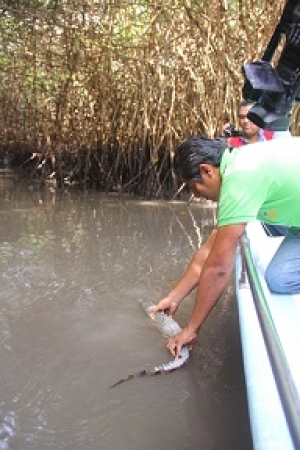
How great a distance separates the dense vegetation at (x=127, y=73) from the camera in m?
7.46

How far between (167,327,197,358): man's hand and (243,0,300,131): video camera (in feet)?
3.15

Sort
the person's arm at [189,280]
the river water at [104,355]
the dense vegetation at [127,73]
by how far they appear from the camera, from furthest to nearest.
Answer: the dense vegetation at [127,73] → the person's arm at [189,280] → the river water at [104,355]

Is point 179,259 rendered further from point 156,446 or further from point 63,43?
point 63,43

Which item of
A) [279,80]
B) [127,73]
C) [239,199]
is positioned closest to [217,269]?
[239,199]

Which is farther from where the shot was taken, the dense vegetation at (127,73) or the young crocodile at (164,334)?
the dense vegetation at (127,73)

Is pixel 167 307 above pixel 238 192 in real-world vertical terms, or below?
below

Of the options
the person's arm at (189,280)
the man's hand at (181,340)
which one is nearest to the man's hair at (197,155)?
the man's hand at (181,340)

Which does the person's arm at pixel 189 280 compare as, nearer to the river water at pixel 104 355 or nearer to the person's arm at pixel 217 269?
the river water at pixel 104 355

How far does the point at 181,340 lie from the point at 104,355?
1.62 ft

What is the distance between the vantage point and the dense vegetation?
24.5ft

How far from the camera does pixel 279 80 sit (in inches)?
89.2

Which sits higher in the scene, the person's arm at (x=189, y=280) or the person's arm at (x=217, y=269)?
the person's arm at (x=217, y=269)

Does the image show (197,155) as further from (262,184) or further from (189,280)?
(189,280)

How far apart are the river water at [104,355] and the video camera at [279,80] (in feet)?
4.07
